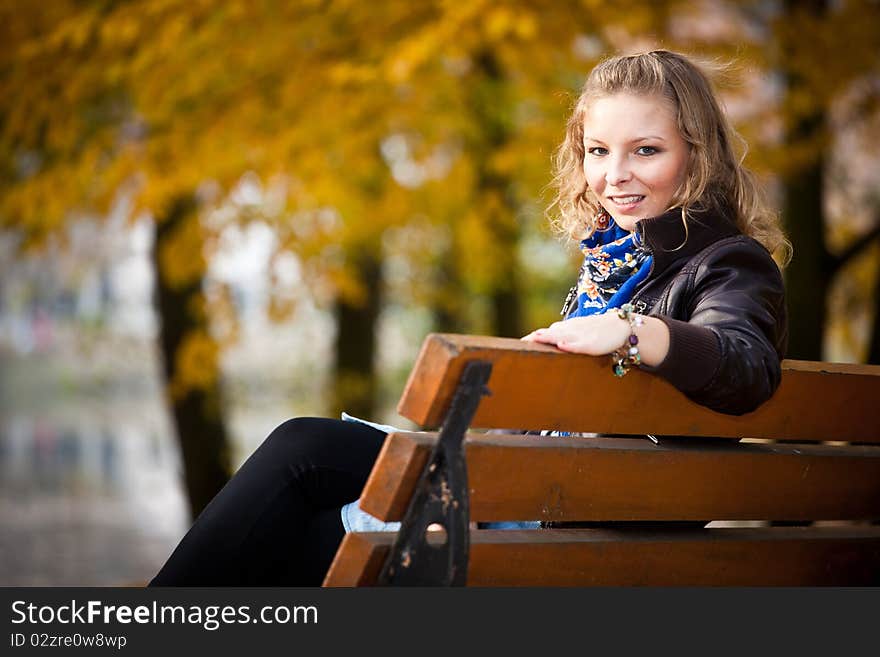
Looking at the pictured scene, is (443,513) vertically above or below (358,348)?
above

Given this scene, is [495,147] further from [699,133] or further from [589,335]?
[589,335]

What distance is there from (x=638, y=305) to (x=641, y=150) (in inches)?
13.8

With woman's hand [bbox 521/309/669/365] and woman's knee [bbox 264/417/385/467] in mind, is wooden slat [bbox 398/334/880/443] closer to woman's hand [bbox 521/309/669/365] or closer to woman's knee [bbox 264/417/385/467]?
woman's hand [bbox 521/309/669/365]

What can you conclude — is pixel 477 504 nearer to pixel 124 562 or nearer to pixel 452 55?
pixel 452 55

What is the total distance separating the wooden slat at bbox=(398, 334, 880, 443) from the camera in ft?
5.51

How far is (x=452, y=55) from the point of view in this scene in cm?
554

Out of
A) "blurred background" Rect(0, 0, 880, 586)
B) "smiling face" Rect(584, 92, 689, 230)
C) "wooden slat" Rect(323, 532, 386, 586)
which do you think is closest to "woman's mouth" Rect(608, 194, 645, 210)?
"smiling face" Rect(584, 92, 689, 230)

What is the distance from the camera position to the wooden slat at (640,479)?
175cm

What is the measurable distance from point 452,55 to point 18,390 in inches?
930

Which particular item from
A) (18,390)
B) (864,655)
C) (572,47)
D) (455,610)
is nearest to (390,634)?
(455,610)

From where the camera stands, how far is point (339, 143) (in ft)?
22.3

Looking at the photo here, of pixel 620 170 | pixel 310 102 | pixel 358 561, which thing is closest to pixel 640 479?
pixel 358 561

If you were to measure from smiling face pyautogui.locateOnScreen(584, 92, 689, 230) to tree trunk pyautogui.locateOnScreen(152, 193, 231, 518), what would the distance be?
18.9 ft

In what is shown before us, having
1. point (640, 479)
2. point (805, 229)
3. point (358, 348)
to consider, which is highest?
point (805, 229)
